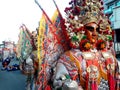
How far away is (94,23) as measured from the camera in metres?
4.21

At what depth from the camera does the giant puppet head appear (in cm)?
417

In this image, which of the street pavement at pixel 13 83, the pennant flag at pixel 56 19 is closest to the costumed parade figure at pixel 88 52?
the pennant flag at pixel 56 19

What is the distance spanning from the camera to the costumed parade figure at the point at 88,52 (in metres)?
4.02

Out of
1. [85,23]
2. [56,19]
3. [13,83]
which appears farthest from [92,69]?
[13,83]

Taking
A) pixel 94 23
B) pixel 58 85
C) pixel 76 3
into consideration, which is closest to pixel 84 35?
pixel 94 23

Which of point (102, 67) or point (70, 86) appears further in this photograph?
point (102, 67)

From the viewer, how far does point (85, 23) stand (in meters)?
4.22

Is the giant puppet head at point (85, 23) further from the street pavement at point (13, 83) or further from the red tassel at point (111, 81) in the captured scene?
the street pavement at point (13, 83)

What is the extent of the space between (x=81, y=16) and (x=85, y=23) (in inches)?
4.9

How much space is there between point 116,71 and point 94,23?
65cm

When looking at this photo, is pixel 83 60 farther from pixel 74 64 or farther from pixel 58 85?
pixel 58 85

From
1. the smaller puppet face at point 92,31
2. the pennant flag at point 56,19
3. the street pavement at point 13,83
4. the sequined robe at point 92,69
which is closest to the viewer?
the sequined robe at point 92,69

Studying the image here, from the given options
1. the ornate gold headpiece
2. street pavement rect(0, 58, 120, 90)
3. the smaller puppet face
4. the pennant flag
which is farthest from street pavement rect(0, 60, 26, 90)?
the smaller puppet face

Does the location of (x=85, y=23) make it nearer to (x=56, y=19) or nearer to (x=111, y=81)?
(x=56, y=19)
